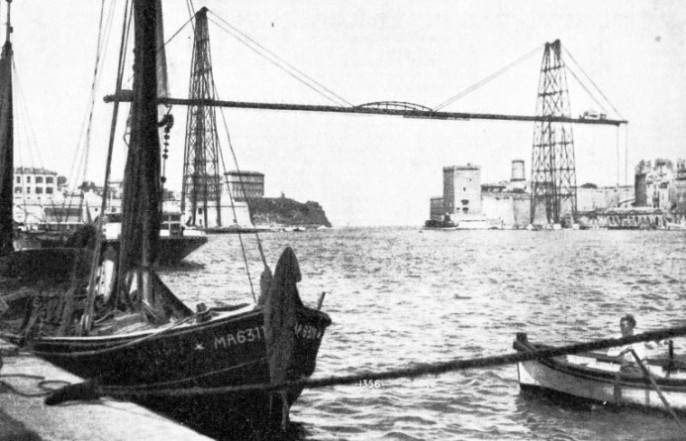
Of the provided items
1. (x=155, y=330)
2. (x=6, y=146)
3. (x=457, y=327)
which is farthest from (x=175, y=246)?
(x=155, y=330)

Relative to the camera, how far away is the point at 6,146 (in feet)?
64.6

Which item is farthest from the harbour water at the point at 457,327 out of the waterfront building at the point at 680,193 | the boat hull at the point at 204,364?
the waterfront building at the point at 680,193

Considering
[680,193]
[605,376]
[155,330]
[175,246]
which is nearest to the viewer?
[155,330]

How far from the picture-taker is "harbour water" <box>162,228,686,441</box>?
30.7 ft

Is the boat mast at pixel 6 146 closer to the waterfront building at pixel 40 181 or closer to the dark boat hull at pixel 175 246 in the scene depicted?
the dark boat hull at pixel 175 246

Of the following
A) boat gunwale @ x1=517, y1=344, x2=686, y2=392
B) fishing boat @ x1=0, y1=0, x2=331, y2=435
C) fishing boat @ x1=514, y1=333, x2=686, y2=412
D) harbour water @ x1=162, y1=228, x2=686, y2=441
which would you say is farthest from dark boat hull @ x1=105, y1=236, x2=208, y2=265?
boat gunwale @ x1=517, y1=344, x2=686, y2=392

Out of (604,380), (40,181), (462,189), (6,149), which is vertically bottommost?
(604,380)

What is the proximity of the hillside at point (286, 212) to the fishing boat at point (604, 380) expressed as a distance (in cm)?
→ 12375

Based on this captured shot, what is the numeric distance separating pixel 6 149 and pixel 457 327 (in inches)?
487

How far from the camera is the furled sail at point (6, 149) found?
19250 millimetres

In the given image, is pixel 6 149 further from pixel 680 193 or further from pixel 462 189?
pixel 680 193

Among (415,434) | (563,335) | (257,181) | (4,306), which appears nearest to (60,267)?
(4,306)

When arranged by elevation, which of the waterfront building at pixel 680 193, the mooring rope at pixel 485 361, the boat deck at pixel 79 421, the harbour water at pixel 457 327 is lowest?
the harbour water at pixel 457 327

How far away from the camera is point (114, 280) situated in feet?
31.6
